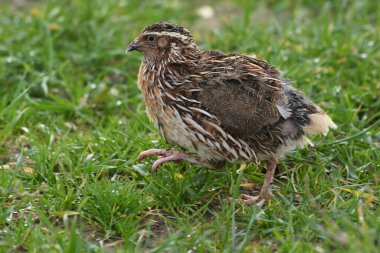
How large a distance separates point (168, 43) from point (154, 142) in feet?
3.20

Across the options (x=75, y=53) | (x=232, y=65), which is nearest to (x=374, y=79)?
(x=232, y=65)

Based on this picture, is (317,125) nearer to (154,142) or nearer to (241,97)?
(241,97)

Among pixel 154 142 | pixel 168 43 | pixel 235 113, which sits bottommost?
pixel 154 142

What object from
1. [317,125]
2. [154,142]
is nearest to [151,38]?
[154,142]

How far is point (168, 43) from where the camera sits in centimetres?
632

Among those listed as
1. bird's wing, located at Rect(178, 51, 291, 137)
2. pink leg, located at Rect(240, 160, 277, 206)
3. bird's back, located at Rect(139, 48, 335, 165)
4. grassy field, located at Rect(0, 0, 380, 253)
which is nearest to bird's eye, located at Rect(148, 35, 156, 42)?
bird's back, located at Rect(139, 48, 335, 165)

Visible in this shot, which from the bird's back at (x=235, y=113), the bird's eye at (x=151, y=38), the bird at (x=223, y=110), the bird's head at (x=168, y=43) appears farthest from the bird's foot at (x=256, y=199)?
the bird's eye at (x=151, y=38)

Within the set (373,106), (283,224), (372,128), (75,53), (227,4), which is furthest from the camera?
(227,4)

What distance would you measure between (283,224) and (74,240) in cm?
159

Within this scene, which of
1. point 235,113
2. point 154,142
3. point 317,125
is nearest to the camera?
point 235,113

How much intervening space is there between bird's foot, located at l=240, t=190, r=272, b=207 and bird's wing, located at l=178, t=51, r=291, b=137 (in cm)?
52

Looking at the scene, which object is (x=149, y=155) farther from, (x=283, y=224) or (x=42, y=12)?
(x=42, y=12)

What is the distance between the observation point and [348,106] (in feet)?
23.8

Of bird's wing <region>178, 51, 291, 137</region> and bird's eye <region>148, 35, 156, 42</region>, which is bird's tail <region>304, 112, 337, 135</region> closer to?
bird's wing <region>178, 51, 291, 137</region>
